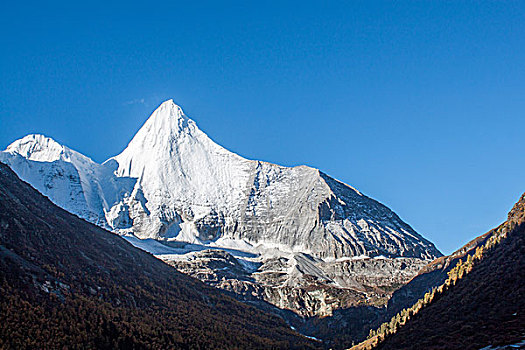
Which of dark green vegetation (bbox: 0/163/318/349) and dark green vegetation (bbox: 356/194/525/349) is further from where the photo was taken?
dark green vegetation (bbox: 0/163/318/349)

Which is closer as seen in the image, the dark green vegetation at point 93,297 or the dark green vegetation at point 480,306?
the dark green vegetation at point 480,306

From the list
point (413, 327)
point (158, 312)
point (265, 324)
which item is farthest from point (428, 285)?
point (158, 312)

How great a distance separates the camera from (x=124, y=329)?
75.8 m

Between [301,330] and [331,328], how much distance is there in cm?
1114

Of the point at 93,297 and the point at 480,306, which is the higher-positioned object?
the point at 480,306

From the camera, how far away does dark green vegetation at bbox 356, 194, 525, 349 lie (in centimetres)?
5981

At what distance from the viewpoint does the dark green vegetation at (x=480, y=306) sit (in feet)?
196

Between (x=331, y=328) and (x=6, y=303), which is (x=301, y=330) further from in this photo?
(x=6, y=303)

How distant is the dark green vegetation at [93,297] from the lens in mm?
65625

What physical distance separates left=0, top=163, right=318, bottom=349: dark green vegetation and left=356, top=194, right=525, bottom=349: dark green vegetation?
32.4 meters

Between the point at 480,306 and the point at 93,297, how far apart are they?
195 feet

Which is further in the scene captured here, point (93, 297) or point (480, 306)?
point (93, 297)

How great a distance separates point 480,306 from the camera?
236ft

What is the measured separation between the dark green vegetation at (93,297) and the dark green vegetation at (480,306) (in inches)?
1275
